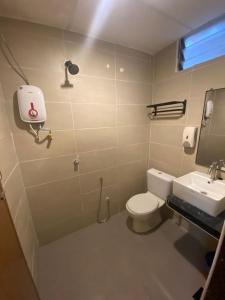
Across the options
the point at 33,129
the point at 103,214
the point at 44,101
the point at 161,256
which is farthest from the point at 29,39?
the point at 161,256

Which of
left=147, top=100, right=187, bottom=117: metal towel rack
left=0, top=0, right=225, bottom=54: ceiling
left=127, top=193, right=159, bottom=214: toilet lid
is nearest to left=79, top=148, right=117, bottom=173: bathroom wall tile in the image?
left=127, top=193, right=159, bottom=214: toilet lid

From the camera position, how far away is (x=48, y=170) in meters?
1.54

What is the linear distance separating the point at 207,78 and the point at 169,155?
0.97m

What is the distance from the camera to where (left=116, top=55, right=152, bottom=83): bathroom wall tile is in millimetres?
1708

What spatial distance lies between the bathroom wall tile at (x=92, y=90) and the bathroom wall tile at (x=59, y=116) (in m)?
0.14

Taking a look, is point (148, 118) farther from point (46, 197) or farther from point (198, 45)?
point (46, 197)

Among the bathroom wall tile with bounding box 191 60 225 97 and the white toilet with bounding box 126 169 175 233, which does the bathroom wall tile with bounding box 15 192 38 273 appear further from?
the bathroom wall tile with bounding box 191 60 225 97

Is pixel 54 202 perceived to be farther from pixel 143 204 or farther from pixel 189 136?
pixel 189 136

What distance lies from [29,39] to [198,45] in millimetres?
1710

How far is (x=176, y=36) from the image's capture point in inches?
59.2

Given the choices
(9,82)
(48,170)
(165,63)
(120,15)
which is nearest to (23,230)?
(48,170)

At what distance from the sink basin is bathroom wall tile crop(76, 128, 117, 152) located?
934mm

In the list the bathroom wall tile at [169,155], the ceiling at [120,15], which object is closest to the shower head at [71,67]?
the ceiling at [120,15]

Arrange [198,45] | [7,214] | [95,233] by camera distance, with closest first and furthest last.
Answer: [7,214] < [198,45] < [95,233]
